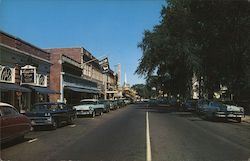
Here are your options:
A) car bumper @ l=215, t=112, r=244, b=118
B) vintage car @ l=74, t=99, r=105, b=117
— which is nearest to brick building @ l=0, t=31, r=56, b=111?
vintage car @ l=74, t=99, r=105, b=117

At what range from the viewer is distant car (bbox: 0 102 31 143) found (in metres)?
13.5

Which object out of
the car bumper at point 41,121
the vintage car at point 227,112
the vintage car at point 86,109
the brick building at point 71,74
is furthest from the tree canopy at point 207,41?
the car bumper at point 41,121

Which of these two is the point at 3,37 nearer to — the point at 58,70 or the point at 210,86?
the point at 58,70

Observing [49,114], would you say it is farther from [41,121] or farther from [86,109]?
[86,109]

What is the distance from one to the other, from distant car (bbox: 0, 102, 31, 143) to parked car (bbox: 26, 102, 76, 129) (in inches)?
211

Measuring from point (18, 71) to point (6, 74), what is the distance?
215cm

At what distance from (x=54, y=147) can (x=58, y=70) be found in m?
36.5

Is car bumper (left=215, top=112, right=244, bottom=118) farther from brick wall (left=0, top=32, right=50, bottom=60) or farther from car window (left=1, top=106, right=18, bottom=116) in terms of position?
car window (left=1, top=106, right=18, bottom=116)

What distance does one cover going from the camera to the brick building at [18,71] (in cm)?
2912

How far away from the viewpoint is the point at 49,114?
69.8 ft

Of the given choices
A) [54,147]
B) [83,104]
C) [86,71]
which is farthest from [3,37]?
A: [86,71]

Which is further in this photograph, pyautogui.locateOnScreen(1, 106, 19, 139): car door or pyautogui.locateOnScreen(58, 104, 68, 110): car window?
pyautogui.locateOnScreen(58, 104, 68, 110): car window

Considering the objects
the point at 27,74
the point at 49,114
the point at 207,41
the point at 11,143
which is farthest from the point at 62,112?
the point at 207,41

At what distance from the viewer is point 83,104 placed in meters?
35.5
